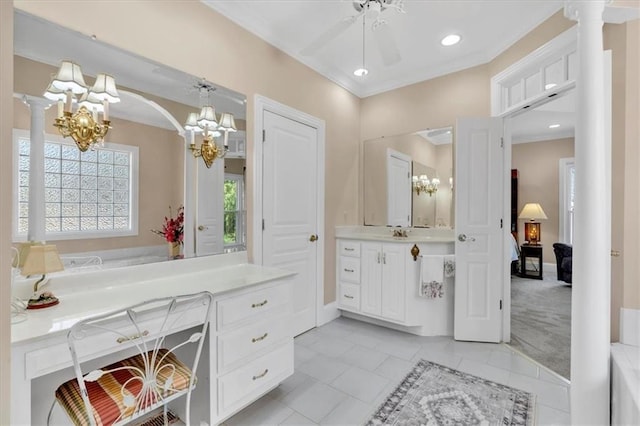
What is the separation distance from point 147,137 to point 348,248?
7.31 feet

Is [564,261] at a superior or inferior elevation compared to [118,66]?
inferior

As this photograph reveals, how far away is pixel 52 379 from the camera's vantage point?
138cm

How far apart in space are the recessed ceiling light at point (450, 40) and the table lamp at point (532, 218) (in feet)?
13.5

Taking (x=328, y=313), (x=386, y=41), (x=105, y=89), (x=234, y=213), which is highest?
(x=386, y=41)

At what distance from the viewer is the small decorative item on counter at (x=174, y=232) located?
6.31ft

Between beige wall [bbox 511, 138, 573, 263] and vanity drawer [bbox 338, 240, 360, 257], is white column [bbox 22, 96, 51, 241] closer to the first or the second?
vanity drawer [bbox 338, 240, 360, 257]

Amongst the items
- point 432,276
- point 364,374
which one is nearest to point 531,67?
point 432,276

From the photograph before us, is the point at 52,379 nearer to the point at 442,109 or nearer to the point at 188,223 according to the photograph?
the point at 188,223

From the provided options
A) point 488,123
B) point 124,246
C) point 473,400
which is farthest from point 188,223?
point 488,123

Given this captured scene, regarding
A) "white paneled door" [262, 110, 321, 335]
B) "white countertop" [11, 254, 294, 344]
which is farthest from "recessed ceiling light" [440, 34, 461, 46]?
"white countertop" [11, 254, 294, 344]

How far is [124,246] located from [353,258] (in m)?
2.20

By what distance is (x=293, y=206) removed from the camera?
2.86 metres

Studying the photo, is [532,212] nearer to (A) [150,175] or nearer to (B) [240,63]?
(B) [240,63]

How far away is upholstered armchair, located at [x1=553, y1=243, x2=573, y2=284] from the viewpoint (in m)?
4.54
